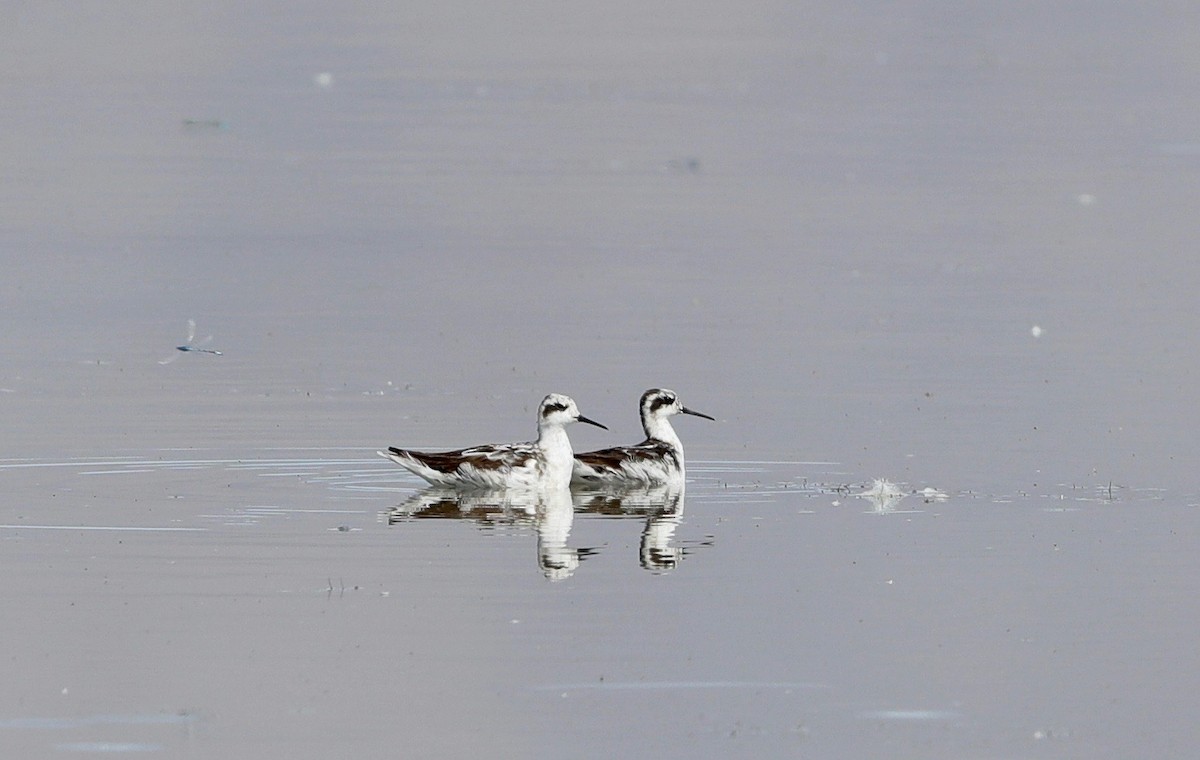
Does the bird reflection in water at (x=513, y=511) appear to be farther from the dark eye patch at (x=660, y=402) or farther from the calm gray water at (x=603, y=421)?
the dark eye patch at (x=660, y=402)

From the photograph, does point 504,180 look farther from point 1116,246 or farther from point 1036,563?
point 1036,563

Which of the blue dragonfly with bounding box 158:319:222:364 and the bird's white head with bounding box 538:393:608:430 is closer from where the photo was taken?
the bird's white head with bounding box 538:393:608:430

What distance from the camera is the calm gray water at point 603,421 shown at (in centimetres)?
1256

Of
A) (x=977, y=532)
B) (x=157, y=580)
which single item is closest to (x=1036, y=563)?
(x=977, y=532)

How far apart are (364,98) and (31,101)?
7421mm

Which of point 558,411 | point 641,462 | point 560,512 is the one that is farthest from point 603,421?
point 560,512

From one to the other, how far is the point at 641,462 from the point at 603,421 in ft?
9.68

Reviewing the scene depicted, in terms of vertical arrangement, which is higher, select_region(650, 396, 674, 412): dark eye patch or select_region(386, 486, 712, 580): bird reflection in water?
select_region(650, 396, 674, 412): dark eye patch

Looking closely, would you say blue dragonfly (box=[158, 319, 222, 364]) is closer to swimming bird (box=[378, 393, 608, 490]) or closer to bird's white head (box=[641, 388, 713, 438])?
bird's white head (box=[641, 388, 713, 438])

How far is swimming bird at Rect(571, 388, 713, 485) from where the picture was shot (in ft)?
64.8

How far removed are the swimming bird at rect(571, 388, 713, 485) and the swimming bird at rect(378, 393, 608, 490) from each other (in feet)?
0.96

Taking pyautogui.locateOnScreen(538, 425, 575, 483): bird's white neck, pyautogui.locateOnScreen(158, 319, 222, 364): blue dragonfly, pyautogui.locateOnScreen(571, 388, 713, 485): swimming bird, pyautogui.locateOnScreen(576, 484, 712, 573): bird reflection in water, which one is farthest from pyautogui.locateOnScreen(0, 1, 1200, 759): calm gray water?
A: pyautogui.locateOnScreen(538, 425, 575, 483): bird's white neck

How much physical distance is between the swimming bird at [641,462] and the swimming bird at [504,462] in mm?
294

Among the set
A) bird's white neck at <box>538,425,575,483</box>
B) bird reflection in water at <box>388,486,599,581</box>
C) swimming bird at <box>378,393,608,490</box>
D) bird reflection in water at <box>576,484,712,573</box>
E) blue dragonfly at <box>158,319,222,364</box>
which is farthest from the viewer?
blue dragonfly at <box>158,319,222,364</box>
